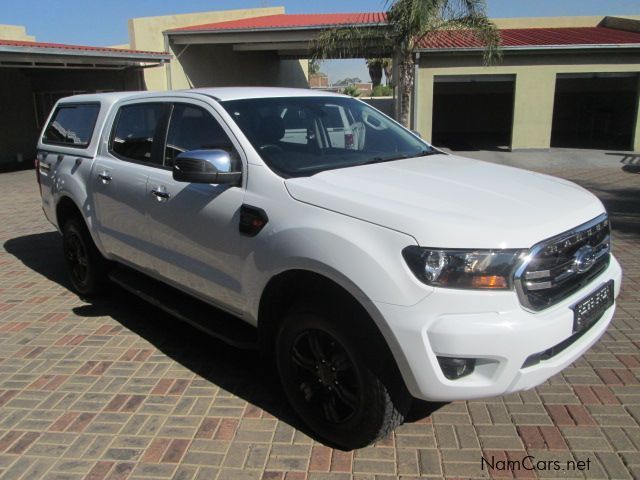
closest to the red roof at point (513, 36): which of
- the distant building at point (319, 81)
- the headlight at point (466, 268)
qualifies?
the headlight at point (466, 268)

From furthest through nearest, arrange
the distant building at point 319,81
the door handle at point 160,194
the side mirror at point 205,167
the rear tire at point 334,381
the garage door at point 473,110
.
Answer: the distant building at point 319,81 → the garage door at point 473,110 → the door handle at point 160,194 → the side mirror at point 205,167 → the rear tire at point 334,381

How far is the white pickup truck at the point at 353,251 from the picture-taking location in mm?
2451

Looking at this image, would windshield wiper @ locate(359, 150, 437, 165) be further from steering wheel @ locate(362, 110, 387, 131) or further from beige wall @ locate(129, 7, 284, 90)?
beige wall @ locate(129, 7, 284, 90)

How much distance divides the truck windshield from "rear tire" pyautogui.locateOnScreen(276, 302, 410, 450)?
34.7 inches

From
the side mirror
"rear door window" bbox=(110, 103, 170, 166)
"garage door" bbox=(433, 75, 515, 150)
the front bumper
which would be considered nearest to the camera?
the front bumper

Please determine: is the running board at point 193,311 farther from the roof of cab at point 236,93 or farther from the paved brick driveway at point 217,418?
the roof of cab at point 236,93

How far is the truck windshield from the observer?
11.1ft

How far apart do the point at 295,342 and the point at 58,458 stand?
4.60ft

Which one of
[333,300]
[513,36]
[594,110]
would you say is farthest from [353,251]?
[594,110]

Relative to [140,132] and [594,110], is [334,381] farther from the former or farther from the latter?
[594,110]

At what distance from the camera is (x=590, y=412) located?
323 cm

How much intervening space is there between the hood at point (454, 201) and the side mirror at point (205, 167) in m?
0.41

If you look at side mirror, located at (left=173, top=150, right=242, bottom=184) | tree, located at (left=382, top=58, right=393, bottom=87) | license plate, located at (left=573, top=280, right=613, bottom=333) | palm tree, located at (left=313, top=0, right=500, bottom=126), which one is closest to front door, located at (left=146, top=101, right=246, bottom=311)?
side mirror, located at (left=173, top=150, right=242, bottom=184)

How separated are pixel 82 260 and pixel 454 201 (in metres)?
3.90
